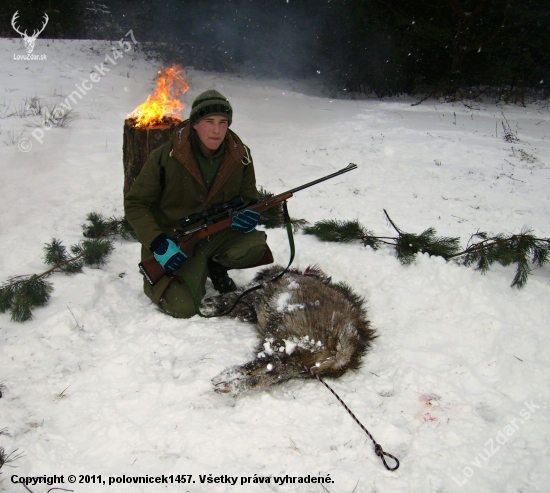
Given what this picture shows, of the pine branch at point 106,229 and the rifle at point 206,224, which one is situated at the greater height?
the rifle at point 206,224

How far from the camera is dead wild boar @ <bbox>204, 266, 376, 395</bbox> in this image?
8.68 ft

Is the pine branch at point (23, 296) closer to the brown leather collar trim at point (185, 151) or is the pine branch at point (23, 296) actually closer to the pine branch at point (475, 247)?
the brown leather collar trim at point (185, 151)

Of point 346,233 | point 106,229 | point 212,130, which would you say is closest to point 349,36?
point 346,233

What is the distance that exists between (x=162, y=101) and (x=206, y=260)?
1.64 m

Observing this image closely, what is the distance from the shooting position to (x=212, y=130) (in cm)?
308

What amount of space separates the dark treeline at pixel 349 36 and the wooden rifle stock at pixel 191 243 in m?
7.53

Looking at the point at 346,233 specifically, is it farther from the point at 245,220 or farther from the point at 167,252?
the point at 167,252

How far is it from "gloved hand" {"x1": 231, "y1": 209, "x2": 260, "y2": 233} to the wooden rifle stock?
0.04 m

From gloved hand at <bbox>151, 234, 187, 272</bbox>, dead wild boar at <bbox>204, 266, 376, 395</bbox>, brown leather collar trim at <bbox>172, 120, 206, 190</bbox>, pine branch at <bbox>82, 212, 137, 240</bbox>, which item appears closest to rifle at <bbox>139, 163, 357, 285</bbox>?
gloved hand at <bbox>151, 234, 187, 272</bbox>

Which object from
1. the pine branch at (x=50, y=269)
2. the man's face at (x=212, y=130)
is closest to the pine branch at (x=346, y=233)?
the man's face at (x=212, y=130)

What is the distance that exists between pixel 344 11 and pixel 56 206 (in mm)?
8467

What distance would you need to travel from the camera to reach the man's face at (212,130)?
10.0 feet

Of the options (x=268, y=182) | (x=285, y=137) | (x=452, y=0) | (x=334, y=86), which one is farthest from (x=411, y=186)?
(x=334, y=86)

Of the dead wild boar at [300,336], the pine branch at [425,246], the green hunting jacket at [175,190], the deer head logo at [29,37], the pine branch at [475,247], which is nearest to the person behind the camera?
the dead wild boar at [300,336]
